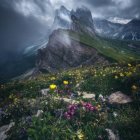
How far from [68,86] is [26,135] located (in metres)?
6.65

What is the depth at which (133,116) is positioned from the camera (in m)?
9.12

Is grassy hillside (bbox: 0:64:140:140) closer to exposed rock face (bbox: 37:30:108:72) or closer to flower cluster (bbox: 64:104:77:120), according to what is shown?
flower cluster (bbox: 64:104:77:120)

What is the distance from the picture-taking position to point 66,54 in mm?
119750

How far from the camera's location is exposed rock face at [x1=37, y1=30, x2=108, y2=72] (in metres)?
117

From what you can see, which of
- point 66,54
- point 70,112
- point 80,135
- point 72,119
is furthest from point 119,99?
point 66,54

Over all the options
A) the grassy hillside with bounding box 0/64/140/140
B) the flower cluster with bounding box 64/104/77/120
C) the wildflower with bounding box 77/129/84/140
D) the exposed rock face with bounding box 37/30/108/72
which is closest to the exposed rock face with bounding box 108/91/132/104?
the grassy hillside with bounding box 0/64/140/140

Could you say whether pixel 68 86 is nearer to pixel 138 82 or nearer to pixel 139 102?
pixel 138 82

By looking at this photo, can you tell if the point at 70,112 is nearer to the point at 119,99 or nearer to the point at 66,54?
the point at 119,99

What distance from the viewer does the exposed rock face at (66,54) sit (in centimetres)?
11731

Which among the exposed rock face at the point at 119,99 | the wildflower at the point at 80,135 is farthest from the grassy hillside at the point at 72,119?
the exposed rock face at the point at 119,99

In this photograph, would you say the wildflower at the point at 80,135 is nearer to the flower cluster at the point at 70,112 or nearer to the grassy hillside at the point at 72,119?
the grassy hillside at the point at 72,119

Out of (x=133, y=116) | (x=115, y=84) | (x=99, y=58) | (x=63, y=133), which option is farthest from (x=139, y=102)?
(x=99, y=58)

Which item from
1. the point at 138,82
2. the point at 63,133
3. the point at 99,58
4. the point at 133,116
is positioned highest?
the point at 99,58

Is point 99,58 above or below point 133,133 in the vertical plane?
above
